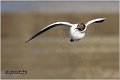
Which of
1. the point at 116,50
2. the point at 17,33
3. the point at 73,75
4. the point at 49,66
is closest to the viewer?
the point at 73,75

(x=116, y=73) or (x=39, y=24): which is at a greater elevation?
(x=39, y=24)

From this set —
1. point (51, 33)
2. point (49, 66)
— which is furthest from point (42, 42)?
point (49, 66)

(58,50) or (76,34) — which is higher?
(76,34)

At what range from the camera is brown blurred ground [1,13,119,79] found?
5414mm

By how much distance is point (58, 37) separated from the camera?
6418 mm

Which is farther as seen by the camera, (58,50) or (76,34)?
(58,50)

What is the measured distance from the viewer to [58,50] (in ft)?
20.1

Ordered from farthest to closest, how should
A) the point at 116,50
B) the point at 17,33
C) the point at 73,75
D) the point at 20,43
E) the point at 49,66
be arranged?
the point at 17,33
the point at 20,43
the point at 116,50
the point at 49,66
the point at 73,75

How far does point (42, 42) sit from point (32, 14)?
38.7 inches

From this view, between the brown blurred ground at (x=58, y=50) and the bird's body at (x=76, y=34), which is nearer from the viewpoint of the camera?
the bird's body at (x=76, y=34)

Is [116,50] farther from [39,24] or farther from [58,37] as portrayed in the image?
[39,24]

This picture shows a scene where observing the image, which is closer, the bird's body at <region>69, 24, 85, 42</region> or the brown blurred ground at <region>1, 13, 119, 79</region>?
the bird's body at <region>69, 24, 85, 42</region>

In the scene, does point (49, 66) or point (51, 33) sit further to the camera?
point (51, 33)

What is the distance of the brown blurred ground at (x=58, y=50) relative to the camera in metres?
5.41
